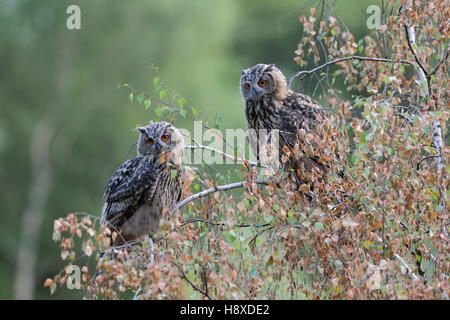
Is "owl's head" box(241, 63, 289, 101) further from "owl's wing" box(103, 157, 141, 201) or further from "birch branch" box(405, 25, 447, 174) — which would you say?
"birch branch" box(405, 25, 447, 174)

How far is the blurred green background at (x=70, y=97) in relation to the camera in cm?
2167

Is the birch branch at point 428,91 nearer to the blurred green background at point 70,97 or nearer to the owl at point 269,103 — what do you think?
the owl at point 269,103

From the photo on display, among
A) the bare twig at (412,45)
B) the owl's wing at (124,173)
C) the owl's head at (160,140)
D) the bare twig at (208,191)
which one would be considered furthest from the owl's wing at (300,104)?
the bare twig at (208,191)

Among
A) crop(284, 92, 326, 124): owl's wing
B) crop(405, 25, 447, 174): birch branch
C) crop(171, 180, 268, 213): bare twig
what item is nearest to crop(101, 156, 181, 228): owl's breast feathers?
crop(284, 92, 326, 124): owl's wing

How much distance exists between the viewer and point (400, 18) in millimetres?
5230

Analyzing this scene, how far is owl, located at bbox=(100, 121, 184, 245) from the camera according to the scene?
6.52 meters

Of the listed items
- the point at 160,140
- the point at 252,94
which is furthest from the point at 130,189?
the point at 252,94

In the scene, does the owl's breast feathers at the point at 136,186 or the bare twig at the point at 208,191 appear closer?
the bare twig at the point at 208,191

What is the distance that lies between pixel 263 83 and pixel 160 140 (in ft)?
3.54

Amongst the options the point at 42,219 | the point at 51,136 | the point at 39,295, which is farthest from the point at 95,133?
the point at 39,295
